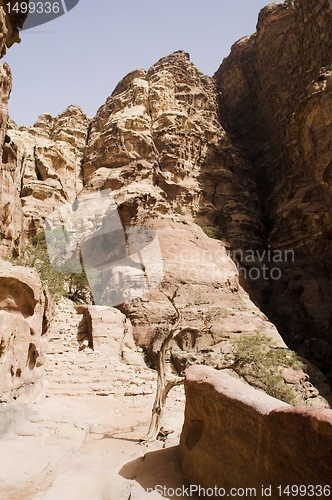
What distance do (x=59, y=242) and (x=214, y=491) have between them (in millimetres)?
28388

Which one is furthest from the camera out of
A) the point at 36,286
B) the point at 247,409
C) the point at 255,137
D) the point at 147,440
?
the point at 255,137

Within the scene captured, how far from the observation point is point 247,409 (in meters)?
4.29

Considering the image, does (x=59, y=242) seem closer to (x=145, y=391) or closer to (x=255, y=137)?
(x=145, y=391)

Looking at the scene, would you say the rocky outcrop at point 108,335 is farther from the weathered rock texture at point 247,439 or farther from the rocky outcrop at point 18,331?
the weathered rock texture at point 247,439

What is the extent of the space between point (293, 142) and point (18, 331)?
3284 cm

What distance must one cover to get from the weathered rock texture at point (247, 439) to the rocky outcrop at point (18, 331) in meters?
4.23

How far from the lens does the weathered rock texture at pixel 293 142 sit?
26812 millimetres

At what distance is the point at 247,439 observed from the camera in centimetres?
421

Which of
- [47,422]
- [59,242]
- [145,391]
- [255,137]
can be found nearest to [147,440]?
[47,422]

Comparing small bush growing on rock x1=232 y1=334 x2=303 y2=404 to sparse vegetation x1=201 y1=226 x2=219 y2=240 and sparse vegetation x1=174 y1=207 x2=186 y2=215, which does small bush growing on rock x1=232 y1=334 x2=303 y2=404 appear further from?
sparse vegetation x1=174 y1=207 x2=186 y2=215

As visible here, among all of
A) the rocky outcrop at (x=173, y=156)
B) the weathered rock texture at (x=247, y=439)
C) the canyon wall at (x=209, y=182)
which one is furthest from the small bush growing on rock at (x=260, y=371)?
the rocky outcrop at (x=173, y=156)

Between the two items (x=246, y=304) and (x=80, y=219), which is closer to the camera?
(x=246, y=304)

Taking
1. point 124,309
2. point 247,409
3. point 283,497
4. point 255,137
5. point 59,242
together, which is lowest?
point 283,497

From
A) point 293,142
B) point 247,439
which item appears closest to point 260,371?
point 247,439
